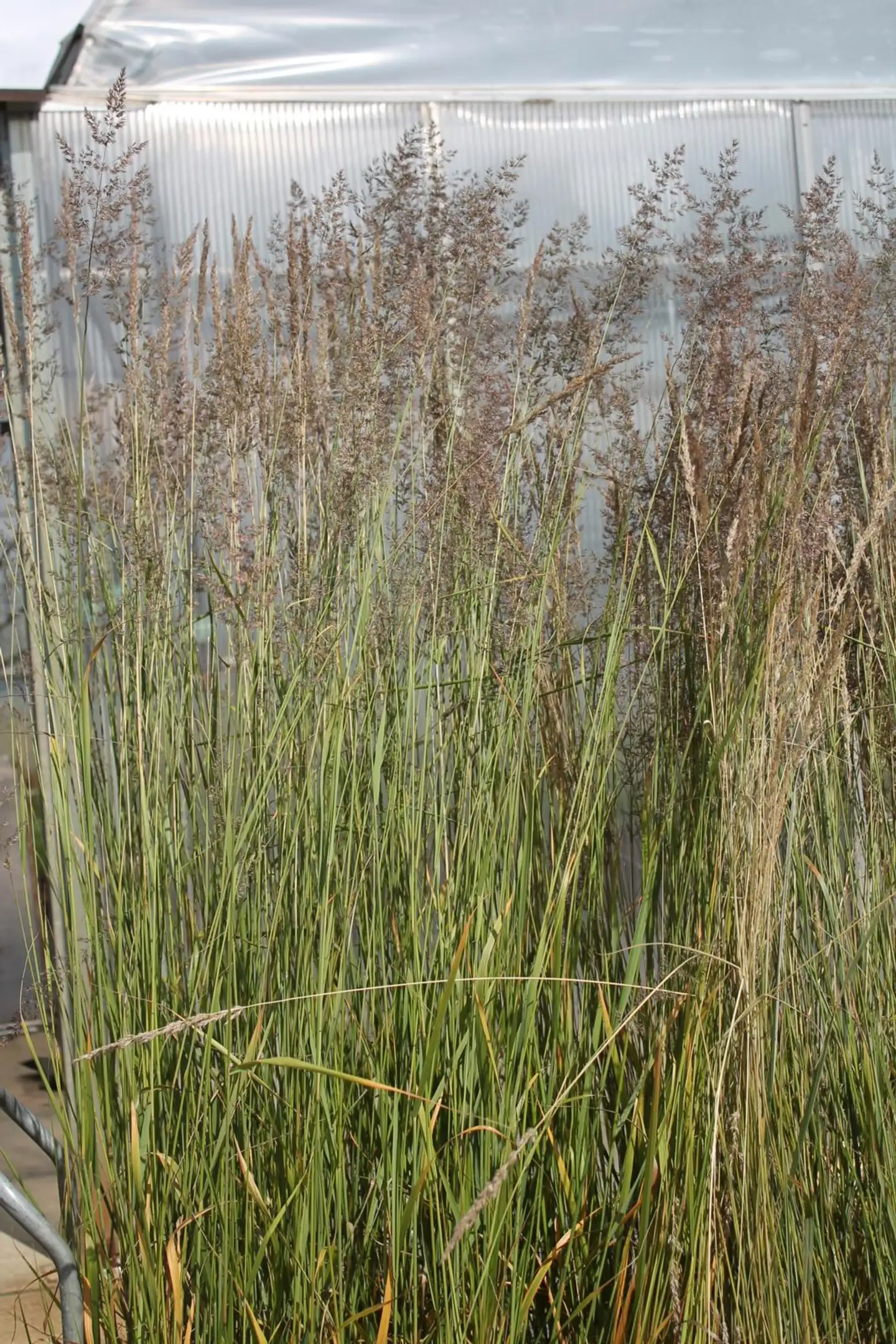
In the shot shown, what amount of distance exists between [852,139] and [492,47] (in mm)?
894

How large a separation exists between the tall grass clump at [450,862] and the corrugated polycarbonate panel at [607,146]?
4.94 feet

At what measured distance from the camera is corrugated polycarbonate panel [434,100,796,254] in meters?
2.98

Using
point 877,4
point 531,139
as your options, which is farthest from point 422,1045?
point 877,4

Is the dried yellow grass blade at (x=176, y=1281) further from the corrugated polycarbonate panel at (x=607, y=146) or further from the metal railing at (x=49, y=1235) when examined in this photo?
the corrugated polycarbonate panel at (x=607, y=146)

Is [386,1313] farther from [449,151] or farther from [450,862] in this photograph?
[449,151]

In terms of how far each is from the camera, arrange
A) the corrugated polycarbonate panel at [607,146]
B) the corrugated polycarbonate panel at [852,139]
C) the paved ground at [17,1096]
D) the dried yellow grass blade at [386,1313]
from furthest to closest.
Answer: the corrugated polycarbonate panel at [852,139] < the corrugated polycarbonate panel at [607,146] < the paved ground at [17,1096] < the dried yellow grass blade at [386,1313]

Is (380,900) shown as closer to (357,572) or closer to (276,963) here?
(276,963)

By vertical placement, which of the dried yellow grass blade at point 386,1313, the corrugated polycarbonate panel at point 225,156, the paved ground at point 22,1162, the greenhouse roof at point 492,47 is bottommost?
the paved ground at point 22,1162

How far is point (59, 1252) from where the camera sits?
107cm

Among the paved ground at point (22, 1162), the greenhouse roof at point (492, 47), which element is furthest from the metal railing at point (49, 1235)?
the greenhouse roof at point (492, 47)

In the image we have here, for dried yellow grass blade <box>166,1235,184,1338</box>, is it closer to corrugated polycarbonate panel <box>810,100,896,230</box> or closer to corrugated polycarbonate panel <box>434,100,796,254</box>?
corrugated polycarbonate panel <box>434,100,796,254</box>

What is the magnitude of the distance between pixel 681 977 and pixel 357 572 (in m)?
0.56

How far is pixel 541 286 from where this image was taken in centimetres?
301

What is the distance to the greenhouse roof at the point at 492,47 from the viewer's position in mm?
2818
